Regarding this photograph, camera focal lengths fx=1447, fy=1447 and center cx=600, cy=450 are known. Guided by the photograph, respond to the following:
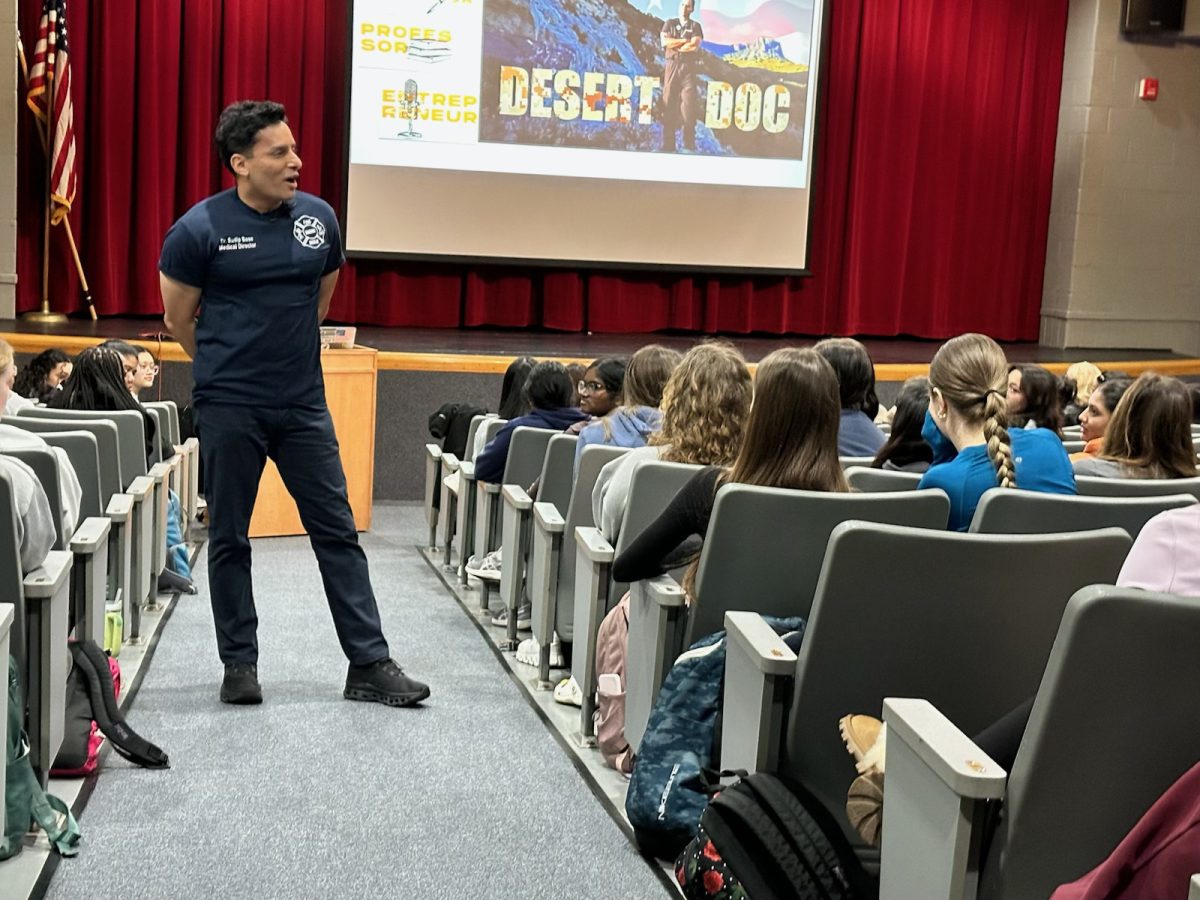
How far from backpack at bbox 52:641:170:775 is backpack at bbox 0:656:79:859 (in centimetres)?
35

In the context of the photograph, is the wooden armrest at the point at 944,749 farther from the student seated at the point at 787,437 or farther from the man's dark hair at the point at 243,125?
the man's dark hair at the point at 243,125

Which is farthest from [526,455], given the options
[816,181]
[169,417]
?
[816,181]

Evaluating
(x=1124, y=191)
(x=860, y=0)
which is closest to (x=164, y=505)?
(x=860, y=0)

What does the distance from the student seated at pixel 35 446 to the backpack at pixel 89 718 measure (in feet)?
0.90

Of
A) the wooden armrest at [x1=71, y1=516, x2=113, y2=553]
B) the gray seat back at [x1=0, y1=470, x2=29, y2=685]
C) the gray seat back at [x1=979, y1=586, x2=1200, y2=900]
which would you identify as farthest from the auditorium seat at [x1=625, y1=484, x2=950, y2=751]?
the wooden armrest at [x1=71, y1=516, x2=113, y2=553]

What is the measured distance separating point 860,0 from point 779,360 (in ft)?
25.6

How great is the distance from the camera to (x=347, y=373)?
5.88 m

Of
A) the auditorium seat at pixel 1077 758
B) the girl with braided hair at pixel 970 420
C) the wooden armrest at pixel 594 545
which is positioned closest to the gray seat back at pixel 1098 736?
the auditorium seat at pixel 1077 758

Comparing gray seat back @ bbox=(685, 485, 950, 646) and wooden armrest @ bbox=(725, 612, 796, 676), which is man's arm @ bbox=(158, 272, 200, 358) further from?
wooden armrest @ bbox=(725, 612, 796, 676)

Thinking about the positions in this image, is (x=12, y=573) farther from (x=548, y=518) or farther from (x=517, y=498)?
(x=517, y=498)

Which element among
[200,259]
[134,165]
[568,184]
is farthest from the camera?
[568,184]

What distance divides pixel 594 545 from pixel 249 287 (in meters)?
1.02

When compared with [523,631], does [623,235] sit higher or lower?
higher

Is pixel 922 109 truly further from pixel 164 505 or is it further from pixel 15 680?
pixel 15 680
